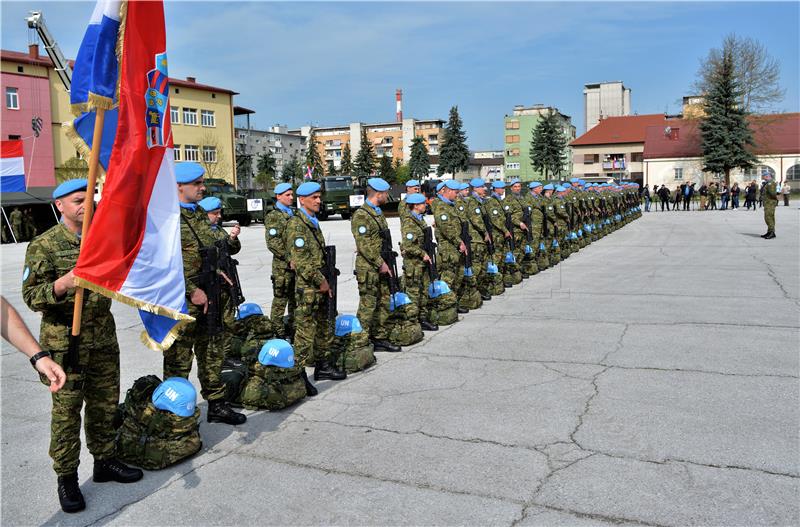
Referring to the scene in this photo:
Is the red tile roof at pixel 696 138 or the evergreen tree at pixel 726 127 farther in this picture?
the red tile roof at pixel 696 138

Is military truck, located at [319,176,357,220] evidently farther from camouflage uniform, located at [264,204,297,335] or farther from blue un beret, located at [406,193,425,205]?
camouflage uniform, located at [264,204,297,335]

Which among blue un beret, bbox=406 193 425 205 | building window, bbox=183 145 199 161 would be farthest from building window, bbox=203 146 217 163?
blue un beret, bbox=406 193 425 205

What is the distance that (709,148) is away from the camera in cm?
4806

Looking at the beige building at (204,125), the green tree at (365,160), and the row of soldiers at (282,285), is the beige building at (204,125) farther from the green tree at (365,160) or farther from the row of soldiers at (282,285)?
the row of soldiers at (282,285)

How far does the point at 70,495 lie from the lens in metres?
3.89

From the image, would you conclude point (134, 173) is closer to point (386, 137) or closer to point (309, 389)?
point (309, 389)

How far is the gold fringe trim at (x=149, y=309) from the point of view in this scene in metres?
3.64

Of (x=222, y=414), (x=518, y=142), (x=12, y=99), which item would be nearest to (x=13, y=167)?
(x=222, y=414)

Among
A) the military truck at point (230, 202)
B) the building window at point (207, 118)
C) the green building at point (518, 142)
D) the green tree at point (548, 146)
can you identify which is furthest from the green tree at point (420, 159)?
the military truck at point (230, 202)

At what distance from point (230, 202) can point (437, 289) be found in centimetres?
2264

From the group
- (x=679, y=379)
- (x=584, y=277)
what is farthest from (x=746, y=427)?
(x=584, y=277)

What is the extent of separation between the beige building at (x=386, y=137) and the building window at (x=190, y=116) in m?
65.5

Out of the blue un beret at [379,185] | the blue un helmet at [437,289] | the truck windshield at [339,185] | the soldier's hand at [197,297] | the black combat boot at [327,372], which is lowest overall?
the black combat boot at [327,372]

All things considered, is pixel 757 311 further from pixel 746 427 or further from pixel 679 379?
pixel 746 427
